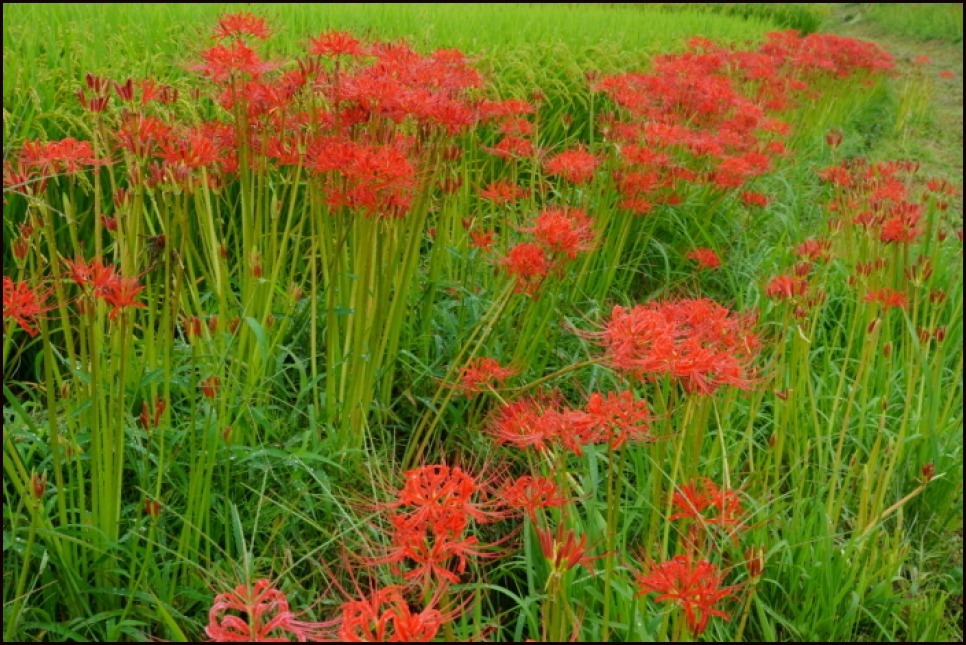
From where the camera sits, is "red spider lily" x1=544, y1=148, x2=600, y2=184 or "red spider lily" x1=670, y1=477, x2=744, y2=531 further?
"red spider lily" x1=544, y1=148, x2=600, y2=184

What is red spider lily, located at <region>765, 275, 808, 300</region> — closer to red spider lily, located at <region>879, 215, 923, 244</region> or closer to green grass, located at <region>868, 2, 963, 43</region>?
red spider lily, located at <region>879, 215, 923, 244</region>

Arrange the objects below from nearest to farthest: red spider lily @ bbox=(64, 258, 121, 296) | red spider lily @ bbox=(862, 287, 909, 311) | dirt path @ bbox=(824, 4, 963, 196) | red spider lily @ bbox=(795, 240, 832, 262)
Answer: red spider lily @ bbox=(64, 258, 121, 296) < red spider lily @ bbox=(862, 287, 909, 311) < red spider lily @ bbox=(795, 240, 832, 262) < dirt path @ bbox=(824, 4, 963, 196)

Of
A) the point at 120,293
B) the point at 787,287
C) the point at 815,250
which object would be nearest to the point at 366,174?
the point at 120,293

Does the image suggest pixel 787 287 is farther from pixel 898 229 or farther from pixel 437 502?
pixel 437 502

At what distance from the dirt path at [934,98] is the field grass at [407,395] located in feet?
13.9

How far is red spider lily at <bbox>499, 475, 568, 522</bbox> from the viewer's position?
4.20ft

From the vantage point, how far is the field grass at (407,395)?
1.45 m

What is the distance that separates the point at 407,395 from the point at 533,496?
1.01m

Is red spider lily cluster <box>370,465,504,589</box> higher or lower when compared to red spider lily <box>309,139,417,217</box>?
lower

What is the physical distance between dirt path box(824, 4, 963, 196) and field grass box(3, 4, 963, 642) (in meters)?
4.24

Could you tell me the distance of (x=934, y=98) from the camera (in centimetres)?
1025

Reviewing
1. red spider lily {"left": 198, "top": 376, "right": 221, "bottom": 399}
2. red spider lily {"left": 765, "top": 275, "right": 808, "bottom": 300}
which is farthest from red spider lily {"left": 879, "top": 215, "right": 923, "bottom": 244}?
red spider lily {"left": 198, "top": 376, "right": 221, "bottom": 399}

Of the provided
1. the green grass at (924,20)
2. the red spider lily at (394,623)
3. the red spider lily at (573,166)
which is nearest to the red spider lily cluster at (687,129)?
the red spider lily at (573,166)

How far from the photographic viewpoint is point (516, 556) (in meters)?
2.08
